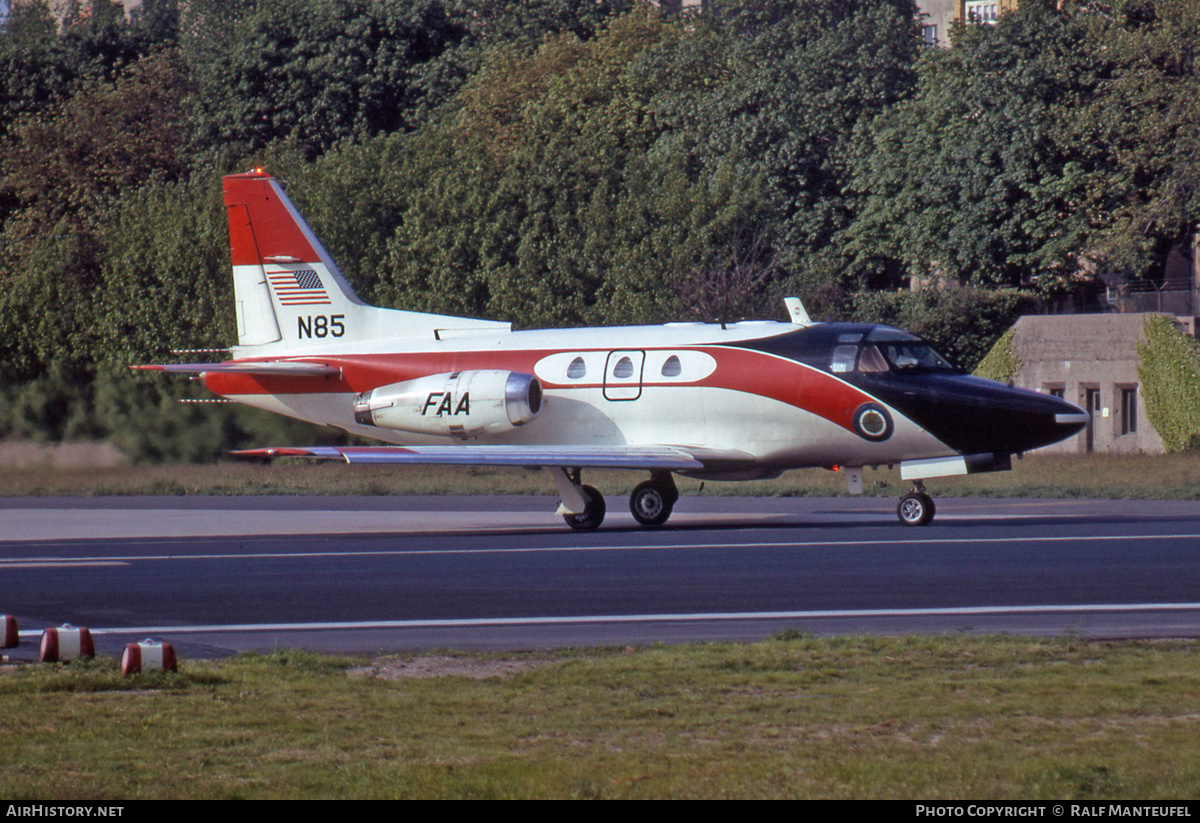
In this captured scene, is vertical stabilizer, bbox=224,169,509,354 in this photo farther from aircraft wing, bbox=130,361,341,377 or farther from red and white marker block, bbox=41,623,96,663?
red and white marker block, bbox=41,623,96,663

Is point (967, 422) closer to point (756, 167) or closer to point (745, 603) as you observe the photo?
point (745, 603)

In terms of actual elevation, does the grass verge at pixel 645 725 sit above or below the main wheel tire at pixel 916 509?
above

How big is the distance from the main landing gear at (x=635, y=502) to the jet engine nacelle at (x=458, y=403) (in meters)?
1.16

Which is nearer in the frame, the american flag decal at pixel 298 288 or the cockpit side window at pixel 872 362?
the cockpit side window at pixel 872 362

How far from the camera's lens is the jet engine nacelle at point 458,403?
954 inches

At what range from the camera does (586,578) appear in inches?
651

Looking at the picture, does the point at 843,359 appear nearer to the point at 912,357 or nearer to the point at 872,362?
the point at 872,362

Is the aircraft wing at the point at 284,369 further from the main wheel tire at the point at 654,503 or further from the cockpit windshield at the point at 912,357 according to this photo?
the cockpit windshield at the point at 912,357

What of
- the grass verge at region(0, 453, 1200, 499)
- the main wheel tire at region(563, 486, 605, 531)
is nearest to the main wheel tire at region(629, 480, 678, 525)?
the main wheel tire at region(563, 486, 605, 531)

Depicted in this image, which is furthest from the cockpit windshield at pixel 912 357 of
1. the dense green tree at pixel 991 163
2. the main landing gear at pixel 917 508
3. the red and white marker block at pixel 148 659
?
the dense green tree at pixel 991 163

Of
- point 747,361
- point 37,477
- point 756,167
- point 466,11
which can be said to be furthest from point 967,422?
point 466,11

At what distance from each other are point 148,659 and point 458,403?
1437 centimetres

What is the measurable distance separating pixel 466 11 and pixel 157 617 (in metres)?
69.0
